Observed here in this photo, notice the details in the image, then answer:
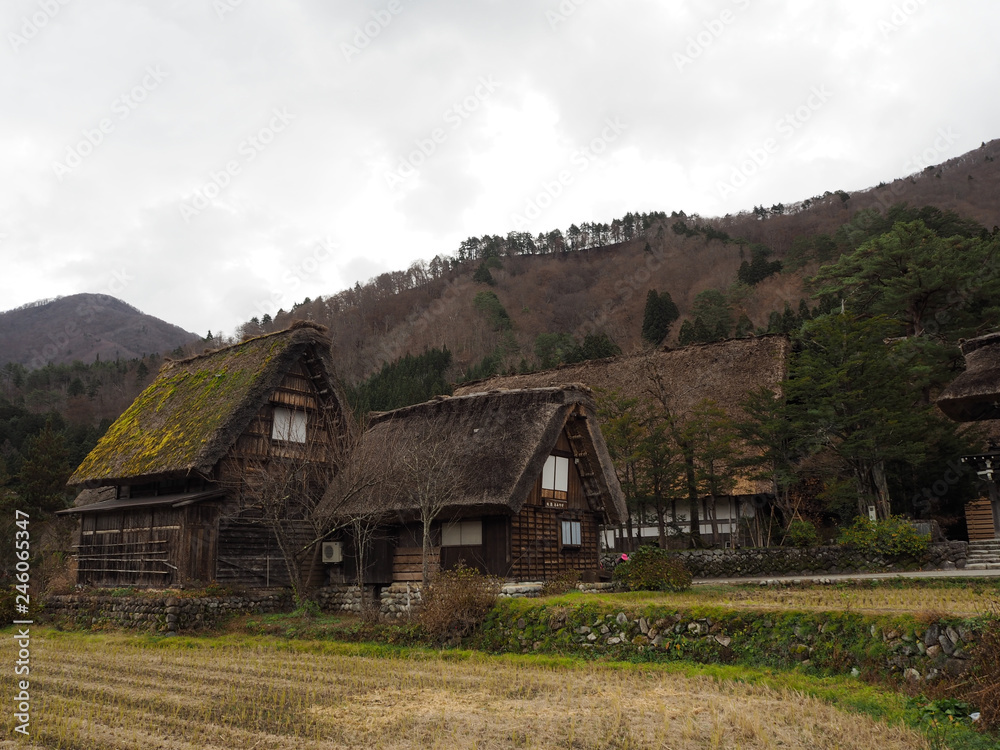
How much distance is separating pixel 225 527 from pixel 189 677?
936 centimetres

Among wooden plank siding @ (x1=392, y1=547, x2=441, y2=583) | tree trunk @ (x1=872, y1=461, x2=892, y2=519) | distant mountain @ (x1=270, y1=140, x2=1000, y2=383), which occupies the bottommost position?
wooden plank siding @ (x1=392, y1=547, x2=441, y2=583)

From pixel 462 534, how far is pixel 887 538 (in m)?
13.2

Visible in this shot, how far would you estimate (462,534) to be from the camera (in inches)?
746

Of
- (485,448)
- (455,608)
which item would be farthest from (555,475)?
(455,608)

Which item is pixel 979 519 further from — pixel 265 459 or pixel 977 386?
pixel 265 459

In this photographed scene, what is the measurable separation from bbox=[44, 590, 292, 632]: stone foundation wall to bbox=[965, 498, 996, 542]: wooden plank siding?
25681mm

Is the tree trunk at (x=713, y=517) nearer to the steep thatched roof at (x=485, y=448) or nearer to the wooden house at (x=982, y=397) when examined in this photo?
the steep thatched roof at (x=485, y=448)

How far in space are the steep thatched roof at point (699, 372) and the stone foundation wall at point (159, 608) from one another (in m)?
16.9

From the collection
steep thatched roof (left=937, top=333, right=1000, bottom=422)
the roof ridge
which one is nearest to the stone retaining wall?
the roof ridge

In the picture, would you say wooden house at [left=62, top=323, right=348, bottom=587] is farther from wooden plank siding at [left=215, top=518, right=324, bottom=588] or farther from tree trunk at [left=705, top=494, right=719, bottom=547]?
tree trunk at [left=705, top=494, right=719, bottom=547]

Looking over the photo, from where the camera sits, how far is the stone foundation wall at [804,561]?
853 inches

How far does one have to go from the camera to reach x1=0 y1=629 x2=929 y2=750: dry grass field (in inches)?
276

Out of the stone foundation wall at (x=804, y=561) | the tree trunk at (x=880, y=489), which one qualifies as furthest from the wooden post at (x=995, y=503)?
the tree trunk at (x=880, y=489)

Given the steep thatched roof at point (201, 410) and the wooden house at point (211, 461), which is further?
the steep thatched roof at point (201, 410)
